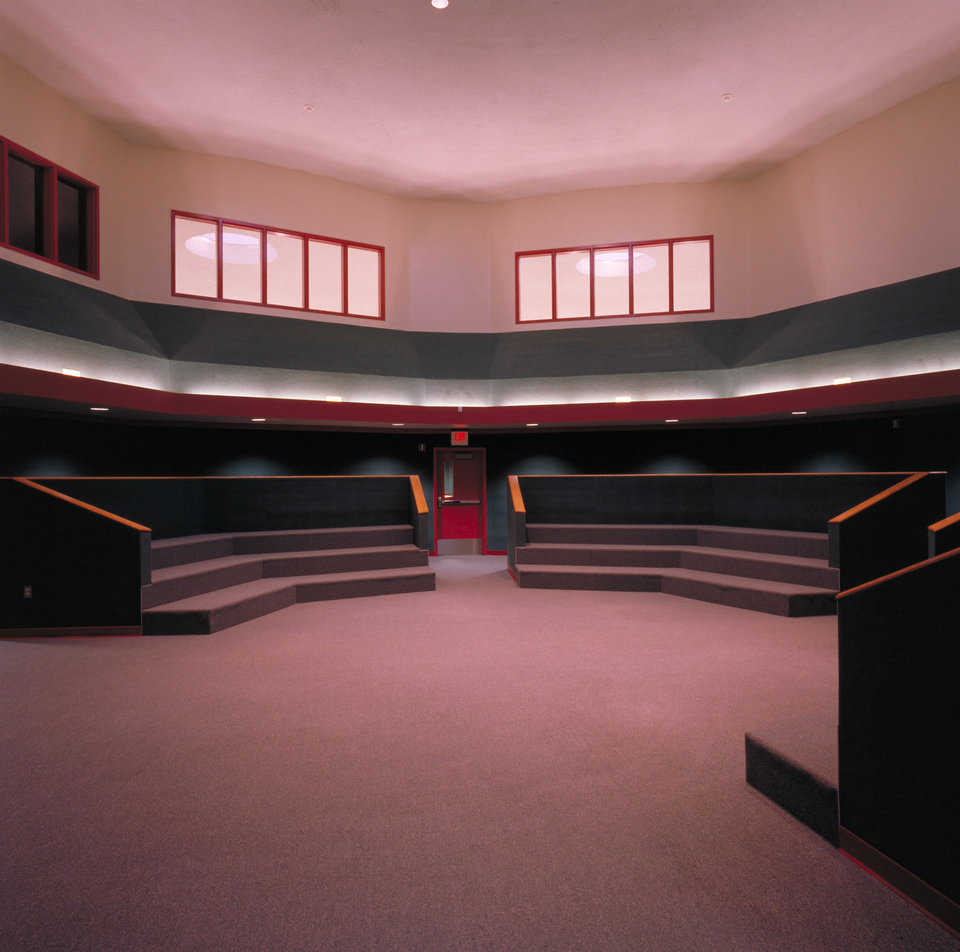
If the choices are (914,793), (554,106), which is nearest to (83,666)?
(914,793)

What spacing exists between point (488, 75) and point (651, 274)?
4.71 meters

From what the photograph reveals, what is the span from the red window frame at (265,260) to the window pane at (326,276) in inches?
2.5

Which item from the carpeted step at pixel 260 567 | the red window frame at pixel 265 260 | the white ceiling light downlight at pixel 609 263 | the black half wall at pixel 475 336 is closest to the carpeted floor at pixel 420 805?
the carpeted step at pixel 260 567

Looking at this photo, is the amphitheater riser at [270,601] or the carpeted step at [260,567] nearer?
the amphitheater riser at [270,601]

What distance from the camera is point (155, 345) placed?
9.05 metres

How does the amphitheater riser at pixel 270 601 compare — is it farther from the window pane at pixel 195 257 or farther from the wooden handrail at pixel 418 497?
the window pane at pixel 195 257

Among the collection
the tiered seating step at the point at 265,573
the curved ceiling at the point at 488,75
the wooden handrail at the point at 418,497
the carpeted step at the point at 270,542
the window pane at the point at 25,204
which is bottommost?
the tiered seating step at the point at 265,573

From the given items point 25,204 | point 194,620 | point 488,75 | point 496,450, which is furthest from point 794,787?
point 25,204

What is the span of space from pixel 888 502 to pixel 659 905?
18.2 feet

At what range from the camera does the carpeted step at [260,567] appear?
5.85m

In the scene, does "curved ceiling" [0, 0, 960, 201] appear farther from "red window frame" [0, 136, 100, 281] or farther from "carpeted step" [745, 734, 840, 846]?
"carpeted step" [745, 734, 840, 846]

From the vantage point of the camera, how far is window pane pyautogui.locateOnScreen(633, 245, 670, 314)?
10773 mm

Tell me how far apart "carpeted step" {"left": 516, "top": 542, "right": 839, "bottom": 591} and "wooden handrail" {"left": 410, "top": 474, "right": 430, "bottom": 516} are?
156 centimetres

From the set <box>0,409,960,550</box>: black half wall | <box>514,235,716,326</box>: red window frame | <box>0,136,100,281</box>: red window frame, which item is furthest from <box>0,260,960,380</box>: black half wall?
<box>0,409,960,550</box>: black half wall
